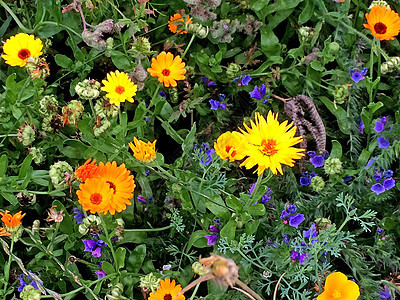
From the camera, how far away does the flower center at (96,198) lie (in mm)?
1354

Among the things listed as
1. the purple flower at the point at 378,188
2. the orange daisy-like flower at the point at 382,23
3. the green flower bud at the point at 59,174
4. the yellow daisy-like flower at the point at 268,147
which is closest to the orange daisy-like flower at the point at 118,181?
the green flower bud at the point at 59,174

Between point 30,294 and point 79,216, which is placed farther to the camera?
point 79,216

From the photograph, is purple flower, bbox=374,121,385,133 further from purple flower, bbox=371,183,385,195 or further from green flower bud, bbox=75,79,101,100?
green flower bud, bbox=75,79,101,100

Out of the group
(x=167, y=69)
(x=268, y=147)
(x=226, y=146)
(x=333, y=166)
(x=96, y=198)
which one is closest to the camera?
(x=268, y=147)

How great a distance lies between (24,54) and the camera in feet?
5.40

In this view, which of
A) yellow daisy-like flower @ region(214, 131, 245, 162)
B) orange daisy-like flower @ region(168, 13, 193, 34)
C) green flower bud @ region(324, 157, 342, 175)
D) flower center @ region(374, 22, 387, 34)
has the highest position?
flower center @ region(374, 22, 387, 34)

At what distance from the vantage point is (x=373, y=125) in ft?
5.62

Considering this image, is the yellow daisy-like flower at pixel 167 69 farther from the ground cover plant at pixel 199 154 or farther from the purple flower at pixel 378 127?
the purple flower at pixel 378 127

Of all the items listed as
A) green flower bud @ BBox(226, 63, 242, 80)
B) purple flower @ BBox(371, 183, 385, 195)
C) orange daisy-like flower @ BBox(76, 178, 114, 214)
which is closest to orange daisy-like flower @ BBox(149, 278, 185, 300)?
orange daisy-like flower @ BBox(76, 178, 114, 214)

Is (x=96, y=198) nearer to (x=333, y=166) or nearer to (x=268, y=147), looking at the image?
(x=268, y=147)

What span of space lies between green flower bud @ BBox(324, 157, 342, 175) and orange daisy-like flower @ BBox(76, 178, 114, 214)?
71 centimetres

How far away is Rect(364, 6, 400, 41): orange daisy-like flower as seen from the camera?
5.58 ft

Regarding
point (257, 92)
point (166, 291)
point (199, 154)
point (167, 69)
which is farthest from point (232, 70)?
point (166, 291)

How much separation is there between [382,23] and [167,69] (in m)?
0.77
